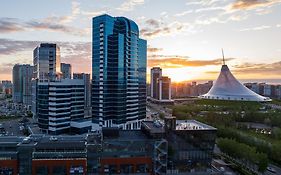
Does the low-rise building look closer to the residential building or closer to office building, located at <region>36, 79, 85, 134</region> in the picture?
office building, located at <region>36, 79, 85, 134</region>

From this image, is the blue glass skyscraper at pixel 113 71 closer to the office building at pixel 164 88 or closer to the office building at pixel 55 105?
the office building at pixel 55 105

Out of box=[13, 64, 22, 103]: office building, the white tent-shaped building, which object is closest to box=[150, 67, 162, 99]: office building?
the white tent-shaped building

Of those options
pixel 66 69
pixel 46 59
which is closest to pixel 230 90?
pixel 66 69

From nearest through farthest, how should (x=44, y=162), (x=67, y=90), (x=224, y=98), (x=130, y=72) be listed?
(x=44, y=162) < (x=67, y=90) < (x=130, y=72) < (x=224, y=98)

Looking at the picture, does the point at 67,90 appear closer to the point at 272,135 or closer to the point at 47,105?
the point at 47,105

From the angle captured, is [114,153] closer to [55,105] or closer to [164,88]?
[55,105]

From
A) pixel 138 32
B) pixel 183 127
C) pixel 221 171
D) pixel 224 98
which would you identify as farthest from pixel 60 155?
pixel 224 98

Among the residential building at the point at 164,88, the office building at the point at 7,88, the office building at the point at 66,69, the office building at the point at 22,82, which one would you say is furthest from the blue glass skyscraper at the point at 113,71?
the office building at the point at 7,88
